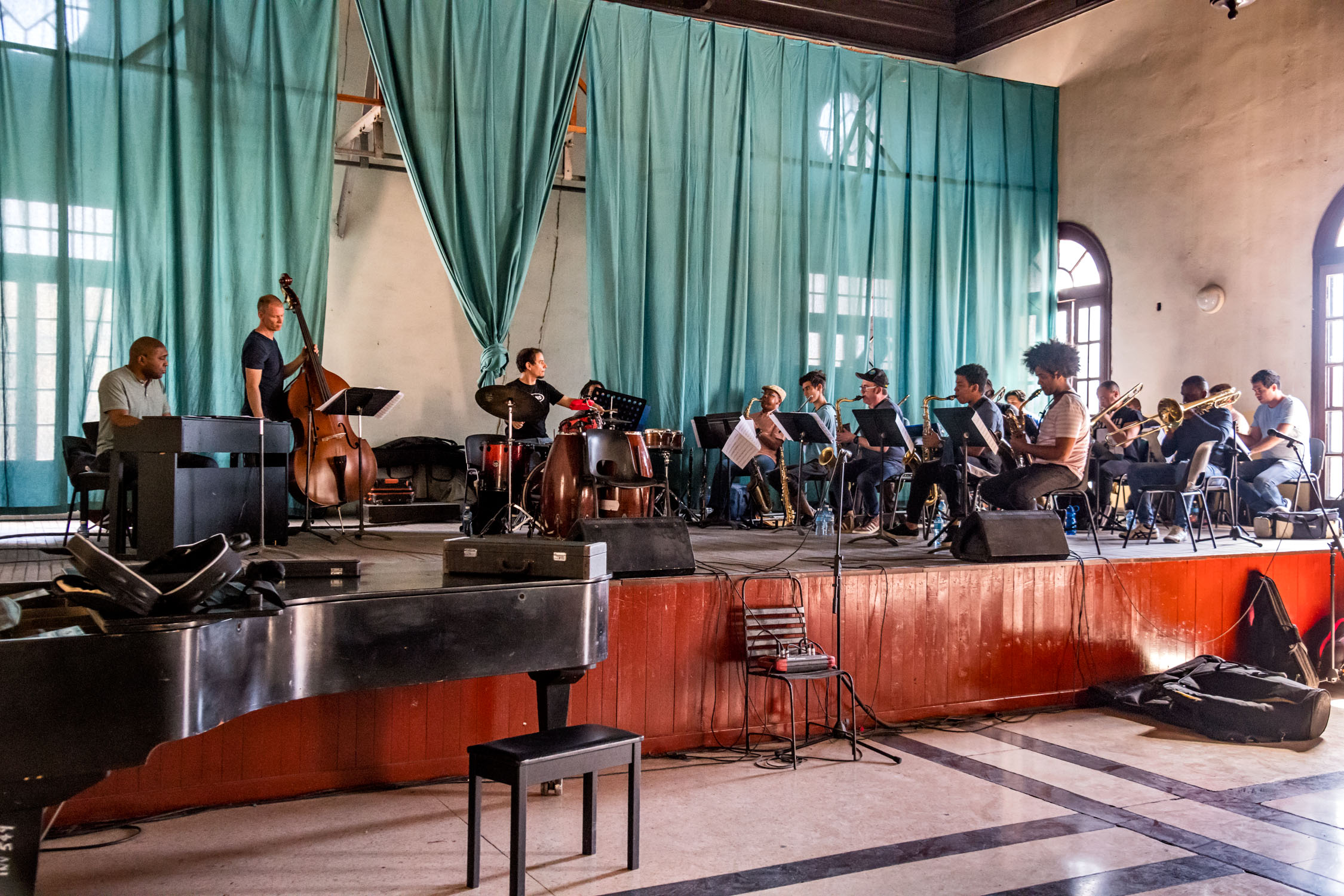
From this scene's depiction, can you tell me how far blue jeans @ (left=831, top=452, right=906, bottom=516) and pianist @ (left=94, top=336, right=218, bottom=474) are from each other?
4334 mm

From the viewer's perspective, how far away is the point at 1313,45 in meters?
8.35

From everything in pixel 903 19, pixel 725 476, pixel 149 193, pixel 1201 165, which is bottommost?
pixel 725 476

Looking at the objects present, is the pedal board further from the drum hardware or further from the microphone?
the microphone

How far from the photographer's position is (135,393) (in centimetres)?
545

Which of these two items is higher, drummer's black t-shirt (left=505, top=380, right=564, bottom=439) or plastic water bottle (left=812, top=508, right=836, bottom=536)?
drummer's black t-shirt (left=505, top=380, right=564, bottom=439)

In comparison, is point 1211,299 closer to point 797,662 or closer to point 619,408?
point 619,408

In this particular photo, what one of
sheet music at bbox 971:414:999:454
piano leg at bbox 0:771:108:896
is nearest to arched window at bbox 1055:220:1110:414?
sheet music at bbox 971:414:999:454

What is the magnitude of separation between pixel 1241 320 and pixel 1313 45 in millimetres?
2197

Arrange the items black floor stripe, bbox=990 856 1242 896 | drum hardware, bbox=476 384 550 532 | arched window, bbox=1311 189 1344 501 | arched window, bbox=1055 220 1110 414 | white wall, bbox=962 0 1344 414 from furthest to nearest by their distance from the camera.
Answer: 1. arched window, bbox=1055 220 1110 414
2. white wall, bbox=962 0 1344 414
3. arched window, bbox=1311 189 1344 501
4. drum hardware, bbox=476 384 550 532
5. black floor stripe, bbox=990 856 1242 896

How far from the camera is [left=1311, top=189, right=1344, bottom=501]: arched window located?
833 cm

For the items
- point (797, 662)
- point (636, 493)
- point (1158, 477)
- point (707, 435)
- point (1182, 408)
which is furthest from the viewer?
point (707, 435)

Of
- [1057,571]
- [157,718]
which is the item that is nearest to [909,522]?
[1057,571]

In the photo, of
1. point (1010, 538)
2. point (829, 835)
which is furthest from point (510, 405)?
point (829, 835)

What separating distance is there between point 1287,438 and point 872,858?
4621 millimetres
